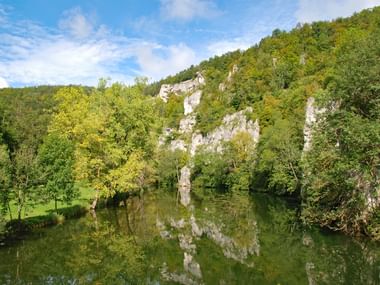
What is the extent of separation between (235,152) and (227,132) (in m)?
16.5

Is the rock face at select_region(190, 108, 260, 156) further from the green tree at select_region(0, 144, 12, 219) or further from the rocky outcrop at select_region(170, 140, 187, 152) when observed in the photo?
the green tree at select_region(0, 144, 12, 219)

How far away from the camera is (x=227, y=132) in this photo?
91.3 m

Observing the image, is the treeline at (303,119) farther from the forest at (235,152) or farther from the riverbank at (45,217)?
the riverbank at (45,217)

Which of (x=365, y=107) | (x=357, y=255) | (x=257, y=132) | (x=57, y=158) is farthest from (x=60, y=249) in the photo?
(x=257, y=132)

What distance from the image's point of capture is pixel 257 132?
8175 centimetres

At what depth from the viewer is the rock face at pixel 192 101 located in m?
133

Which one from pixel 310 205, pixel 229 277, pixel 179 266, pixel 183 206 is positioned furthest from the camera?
pixel 183 206

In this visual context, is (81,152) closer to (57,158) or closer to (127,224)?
(57,158)

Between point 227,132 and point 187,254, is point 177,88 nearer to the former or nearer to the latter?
point 227,132

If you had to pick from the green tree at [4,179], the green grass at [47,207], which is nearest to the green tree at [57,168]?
the green grass at [47,207]

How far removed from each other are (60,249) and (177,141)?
87.2 metres

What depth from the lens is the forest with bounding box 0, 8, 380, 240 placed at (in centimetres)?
2561

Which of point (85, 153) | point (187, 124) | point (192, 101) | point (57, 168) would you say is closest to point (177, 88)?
point (192, 101)

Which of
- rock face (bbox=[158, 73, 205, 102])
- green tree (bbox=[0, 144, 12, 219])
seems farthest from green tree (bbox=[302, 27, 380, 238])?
rock face (bbox=[158, 73, 205, 102])
